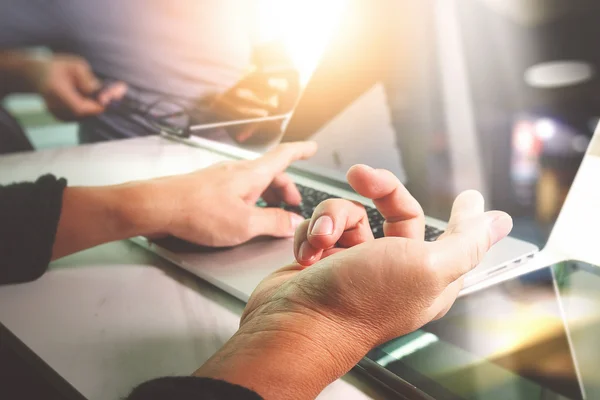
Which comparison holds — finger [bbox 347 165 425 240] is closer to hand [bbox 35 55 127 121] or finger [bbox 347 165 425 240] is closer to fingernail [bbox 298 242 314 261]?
fingernail [bbox 298 242 314 261]

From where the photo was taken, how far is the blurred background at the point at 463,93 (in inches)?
17.0

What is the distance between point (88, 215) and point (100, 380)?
26cm

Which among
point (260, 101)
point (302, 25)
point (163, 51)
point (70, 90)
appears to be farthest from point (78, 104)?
point (302, 25)

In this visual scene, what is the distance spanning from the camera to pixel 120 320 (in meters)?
0.44

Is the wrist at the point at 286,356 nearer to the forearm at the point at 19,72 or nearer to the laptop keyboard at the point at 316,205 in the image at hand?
the laptop keyboard at the point at 316,205

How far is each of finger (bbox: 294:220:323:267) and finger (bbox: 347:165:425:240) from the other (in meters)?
0.06

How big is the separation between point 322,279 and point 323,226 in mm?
54

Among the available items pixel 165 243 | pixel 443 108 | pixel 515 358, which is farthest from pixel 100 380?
pixel 443 108

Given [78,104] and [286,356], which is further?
[78,104]

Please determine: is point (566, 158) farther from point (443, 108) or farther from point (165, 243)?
point (165, 243)

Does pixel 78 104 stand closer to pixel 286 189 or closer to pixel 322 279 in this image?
pixel 286 189

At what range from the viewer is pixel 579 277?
0.48 m

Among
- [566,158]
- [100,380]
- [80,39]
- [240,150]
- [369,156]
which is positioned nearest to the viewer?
[100,380]

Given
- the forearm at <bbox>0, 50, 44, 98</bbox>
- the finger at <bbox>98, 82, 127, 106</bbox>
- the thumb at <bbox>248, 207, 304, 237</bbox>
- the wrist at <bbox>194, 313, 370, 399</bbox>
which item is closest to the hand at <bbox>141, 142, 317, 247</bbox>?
the thumb at <bbox>248, 207, 304, 237</bbox>
